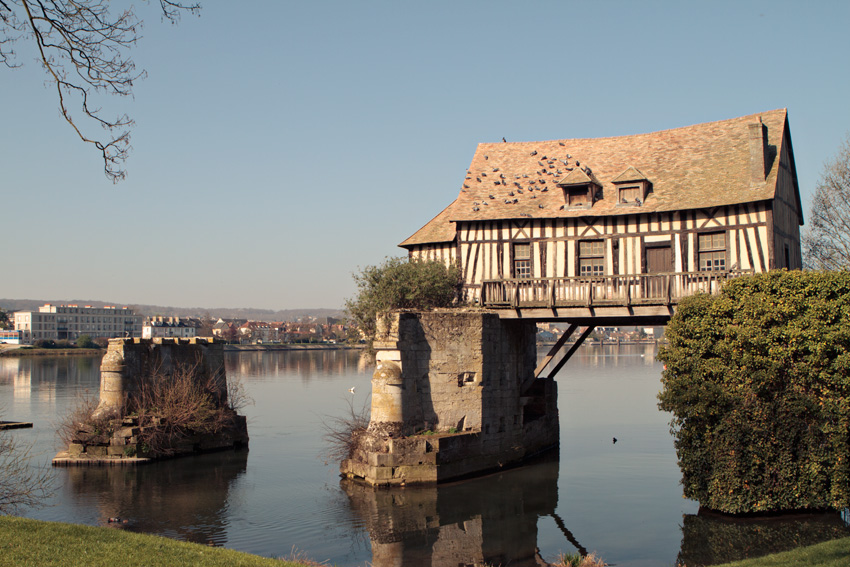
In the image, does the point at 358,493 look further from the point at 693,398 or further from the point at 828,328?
the point at 828,328

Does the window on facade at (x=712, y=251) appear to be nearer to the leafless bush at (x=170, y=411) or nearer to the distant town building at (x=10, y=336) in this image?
the leafless bush at (x=170, y=411)

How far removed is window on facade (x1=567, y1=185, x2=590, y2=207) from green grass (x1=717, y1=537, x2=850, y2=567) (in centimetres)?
1165

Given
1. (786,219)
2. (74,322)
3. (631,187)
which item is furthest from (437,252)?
(74,322)

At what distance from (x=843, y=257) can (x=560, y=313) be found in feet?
61.4

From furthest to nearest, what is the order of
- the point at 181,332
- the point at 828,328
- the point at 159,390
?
the point at 181,332 → the point at 159,390 → the point at 828,328

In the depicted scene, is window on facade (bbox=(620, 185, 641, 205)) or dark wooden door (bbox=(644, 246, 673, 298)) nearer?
dark wooden door (bbox=(644, 246, 673, 298))

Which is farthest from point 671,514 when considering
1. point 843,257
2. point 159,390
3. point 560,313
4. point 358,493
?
point 843,257

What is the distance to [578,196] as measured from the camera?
20.8m

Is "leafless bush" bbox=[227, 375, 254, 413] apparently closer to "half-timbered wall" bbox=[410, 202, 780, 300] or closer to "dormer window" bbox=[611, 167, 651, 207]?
"half-timbered wall" bbox=[410, 202, 780, 300]

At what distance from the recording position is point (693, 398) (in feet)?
47.2

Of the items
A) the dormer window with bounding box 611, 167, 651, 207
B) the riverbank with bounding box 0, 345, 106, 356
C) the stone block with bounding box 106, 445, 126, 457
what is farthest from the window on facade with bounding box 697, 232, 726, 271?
the riverbank with bounding box 0, 345, 106, 356

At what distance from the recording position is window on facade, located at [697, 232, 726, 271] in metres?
18.8

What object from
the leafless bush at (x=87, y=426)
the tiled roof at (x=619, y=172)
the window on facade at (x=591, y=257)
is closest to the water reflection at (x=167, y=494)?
the leafless bush at (x=87, y=426)

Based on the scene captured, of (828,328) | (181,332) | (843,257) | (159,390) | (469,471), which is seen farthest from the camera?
(181,332)
